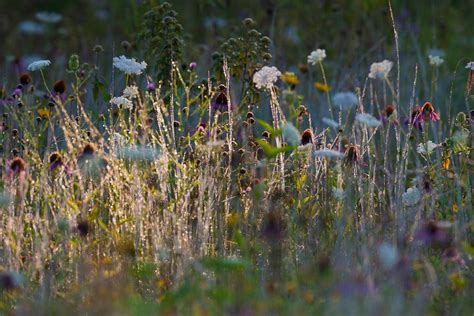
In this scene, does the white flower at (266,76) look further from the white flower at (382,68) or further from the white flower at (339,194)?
the white flower at (339,194)

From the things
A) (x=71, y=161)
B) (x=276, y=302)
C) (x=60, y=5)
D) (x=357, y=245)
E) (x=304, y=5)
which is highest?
(x=60, y=5)

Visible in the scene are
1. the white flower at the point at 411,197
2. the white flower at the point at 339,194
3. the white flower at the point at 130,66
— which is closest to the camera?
the white flower at the point at 339,194

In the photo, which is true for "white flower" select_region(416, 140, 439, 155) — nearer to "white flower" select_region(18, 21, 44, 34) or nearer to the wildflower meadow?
the wildflower meadow

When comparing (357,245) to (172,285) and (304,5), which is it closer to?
(172,285)

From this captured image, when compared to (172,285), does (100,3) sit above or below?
above

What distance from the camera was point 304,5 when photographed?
787 centimetres

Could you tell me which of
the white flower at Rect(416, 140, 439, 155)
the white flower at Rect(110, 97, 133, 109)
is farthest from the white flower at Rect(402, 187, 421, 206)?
the white flower at Rect(110, 97, 133, 109)

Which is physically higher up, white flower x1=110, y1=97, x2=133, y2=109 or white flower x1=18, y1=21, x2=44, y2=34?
white flower x1=18, y1=21, x2=44, y2=34

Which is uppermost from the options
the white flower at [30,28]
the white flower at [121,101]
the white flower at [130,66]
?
the white flower at [30,28]

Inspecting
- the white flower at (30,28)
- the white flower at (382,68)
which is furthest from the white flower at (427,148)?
the white flower at (30,28)

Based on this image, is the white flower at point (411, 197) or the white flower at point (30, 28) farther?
the white flower at point (30, 28)

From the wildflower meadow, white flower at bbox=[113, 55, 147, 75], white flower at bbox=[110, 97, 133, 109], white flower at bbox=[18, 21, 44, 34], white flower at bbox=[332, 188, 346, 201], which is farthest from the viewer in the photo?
white flower at bbox=[18, 21, 44, 34]

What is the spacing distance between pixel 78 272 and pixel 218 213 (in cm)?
87

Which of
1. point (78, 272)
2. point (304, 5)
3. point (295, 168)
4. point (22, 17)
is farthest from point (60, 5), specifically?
point (78, 272)
